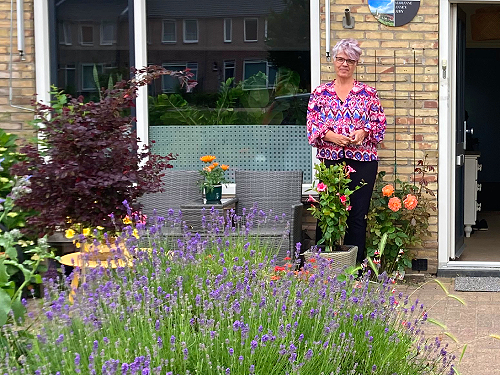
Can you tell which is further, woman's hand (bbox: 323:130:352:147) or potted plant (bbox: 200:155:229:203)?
potted plant (bbox: 200:155:229:203)

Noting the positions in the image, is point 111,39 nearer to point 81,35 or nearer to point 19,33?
point 81,35

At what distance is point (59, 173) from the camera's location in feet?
16.4

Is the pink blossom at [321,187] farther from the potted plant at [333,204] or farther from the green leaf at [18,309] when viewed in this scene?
the green leaf at [18,309]

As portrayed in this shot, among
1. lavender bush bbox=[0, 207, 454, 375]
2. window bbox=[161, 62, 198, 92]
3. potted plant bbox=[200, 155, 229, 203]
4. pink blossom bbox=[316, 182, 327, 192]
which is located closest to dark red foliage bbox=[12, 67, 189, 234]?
lavender bush bbox=[0, 207, 454, 375]

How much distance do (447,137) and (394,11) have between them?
1.14 meters

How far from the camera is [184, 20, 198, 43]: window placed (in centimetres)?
749

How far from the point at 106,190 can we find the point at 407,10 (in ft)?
10.9

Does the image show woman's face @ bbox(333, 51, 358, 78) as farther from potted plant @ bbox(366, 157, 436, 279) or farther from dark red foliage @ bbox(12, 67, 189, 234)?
dark red foliage @ bbox(12, 67, 189, 234)

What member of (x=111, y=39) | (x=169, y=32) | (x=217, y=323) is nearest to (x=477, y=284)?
(x=169, y=32)

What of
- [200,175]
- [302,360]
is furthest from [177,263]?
[200,175]

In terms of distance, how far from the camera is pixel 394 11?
723 centimetres

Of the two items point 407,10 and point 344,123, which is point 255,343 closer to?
point 344,123

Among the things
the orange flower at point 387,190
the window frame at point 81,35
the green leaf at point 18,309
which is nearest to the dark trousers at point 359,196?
the orange flower at point 387,190

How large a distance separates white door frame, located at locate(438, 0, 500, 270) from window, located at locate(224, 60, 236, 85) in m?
1.75
